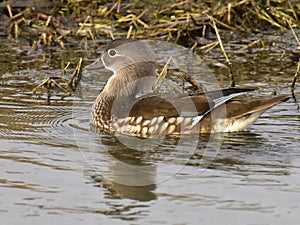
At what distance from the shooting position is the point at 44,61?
10.2 metres

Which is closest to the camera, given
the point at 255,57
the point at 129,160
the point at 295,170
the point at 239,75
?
the point at 295,170

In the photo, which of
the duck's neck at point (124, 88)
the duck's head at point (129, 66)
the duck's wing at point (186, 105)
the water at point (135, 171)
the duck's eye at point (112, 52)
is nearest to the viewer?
the water at point (135, 171)

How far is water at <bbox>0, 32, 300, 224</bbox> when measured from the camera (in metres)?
5.24

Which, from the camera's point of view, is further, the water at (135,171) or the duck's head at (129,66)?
the duck's head at (129,66)

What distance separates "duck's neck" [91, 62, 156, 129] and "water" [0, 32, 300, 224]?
8.5 inches

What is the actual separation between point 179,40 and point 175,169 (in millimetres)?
5026

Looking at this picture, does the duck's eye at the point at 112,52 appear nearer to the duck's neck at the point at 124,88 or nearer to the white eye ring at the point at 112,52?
the white eye ring at the point at 112,52

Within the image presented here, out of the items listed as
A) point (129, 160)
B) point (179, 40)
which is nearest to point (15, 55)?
point (179, 40)

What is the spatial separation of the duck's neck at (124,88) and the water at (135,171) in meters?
0.21

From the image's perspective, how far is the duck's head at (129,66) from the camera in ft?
26.7

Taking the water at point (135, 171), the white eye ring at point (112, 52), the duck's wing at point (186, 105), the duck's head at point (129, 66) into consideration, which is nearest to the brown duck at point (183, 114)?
the duck's wing at point (186, 105)

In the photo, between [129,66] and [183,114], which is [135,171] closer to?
[183,114]

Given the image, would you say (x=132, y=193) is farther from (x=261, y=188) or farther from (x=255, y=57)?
(x=255, y=57)

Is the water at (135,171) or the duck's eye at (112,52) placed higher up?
the duck's eye at (112,52)
